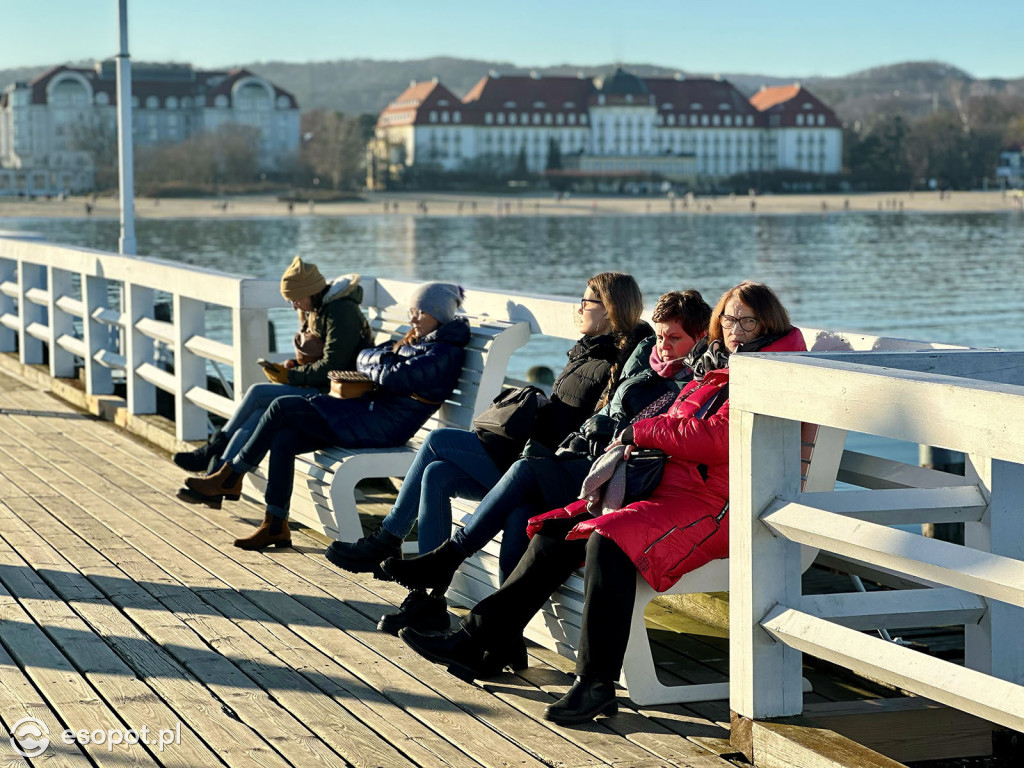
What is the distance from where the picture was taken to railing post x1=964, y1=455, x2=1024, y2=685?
3.07 meters

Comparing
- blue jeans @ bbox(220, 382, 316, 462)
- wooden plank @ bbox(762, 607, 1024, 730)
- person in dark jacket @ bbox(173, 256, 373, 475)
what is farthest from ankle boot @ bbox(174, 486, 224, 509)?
wooden plank @ bbox(762, 607, 1024, 730)

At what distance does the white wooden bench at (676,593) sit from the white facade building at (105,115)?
459 ft

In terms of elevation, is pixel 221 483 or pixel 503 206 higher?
pixel 503 206

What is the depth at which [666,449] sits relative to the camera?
353cm

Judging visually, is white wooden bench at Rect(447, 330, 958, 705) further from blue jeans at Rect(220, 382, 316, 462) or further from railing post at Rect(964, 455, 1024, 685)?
blue jeans at Rect(220, 382, 316, 462)

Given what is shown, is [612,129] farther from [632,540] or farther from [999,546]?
[999,546]

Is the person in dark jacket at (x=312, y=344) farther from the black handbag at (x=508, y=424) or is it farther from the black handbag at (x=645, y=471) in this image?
the black handbag at (x=645, y=471)

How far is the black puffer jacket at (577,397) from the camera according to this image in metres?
4.27

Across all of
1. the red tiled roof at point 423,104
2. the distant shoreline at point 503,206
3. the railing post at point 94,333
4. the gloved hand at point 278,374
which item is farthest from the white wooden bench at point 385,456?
the red tiled roof at point 423,104

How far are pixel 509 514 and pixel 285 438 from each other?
Result: 160cm

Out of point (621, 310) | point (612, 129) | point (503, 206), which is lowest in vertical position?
point (621, 310)

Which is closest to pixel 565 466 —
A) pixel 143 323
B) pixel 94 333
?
pixel 143 323

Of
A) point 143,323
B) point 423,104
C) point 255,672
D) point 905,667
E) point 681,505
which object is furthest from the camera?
point 423,104

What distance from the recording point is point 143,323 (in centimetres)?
765
